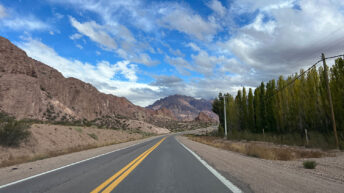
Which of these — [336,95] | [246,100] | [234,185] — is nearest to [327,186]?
[234,185]

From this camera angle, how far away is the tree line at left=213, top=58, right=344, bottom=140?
22.2 m

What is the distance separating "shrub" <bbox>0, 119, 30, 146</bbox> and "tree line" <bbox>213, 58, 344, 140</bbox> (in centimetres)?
2633

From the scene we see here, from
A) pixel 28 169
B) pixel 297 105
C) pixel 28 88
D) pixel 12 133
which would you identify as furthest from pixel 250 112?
pixel 28 88

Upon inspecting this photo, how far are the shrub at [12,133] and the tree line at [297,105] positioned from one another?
26.3 m

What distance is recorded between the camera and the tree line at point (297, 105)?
2216 centimetres

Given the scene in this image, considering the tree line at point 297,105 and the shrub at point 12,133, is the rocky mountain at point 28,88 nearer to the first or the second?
the shrub at point 12,133

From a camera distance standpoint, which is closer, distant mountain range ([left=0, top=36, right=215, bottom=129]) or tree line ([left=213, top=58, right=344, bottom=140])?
tree line ([left=213, top=58, right=344, bottom=140])

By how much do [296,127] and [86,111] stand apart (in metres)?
71.7

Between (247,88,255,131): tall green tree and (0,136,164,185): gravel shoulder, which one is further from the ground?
(247,88,255,131): tall green tree

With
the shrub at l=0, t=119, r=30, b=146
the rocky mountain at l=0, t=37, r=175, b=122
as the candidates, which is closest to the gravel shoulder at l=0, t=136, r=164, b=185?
the shrub at l=0, t=119, r=30, b=146

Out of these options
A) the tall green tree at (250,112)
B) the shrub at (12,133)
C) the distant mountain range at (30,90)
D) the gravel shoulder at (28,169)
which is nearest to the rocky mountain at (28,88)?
the distant mountain range at (30,90)

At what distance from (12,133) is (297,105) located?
30045 mm

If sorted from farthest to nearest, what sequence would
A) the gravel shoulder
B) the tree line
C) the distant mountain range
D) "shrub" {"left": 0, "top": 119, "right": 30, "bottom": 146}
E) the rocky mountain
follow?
the distant mountain range
the rocky mountain
the tree line
"shrub" {"left": 0, "top": 119, "right": 30, "bottom": 146}
the gravel shoulder

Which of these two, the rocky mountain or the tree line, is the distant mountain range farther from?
the tree line
